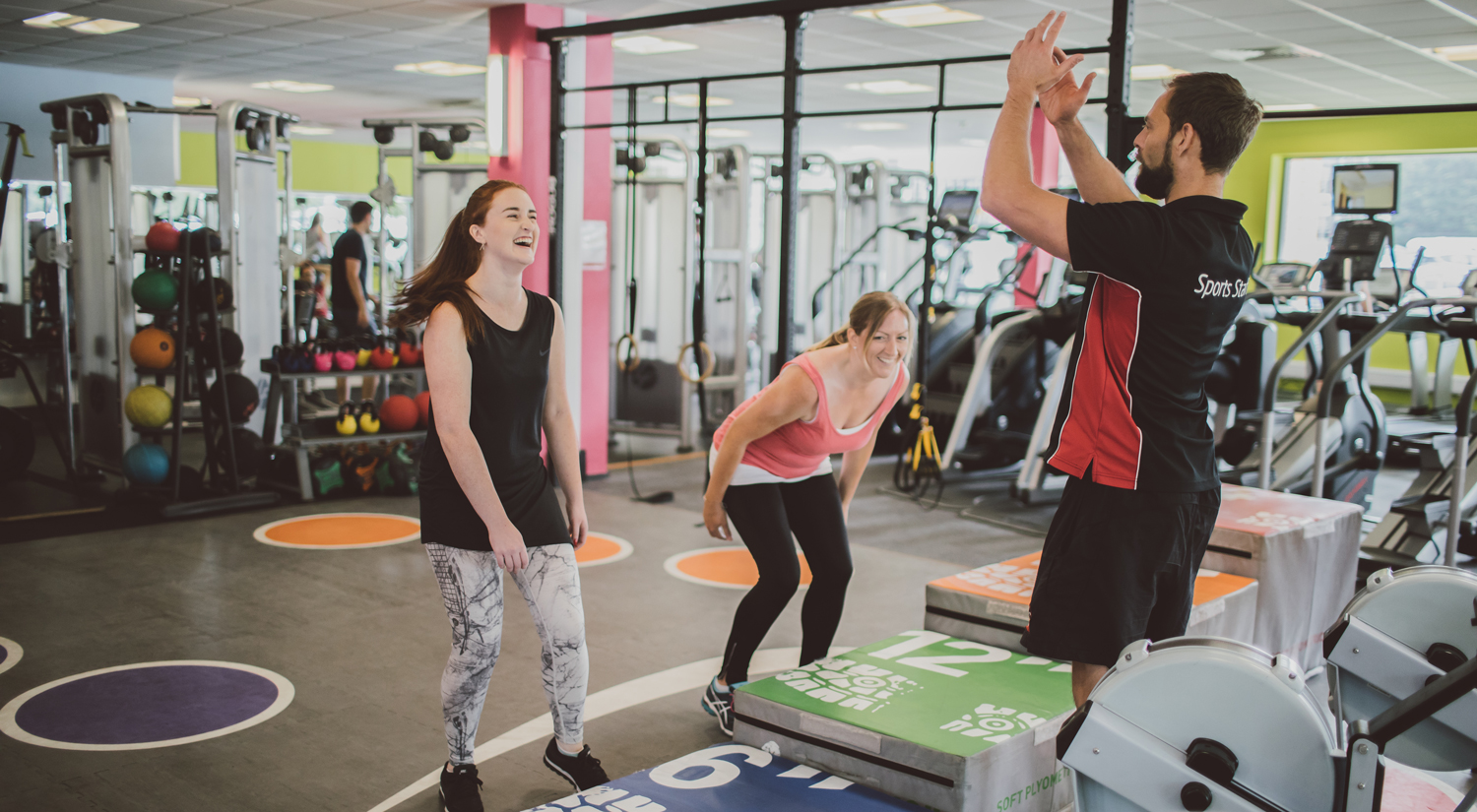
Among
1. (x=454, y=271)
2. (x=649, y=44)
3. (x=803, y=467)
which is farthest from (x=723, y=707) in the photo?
(x=649, y=44)

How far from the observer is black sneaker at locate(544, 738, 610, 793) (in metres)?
2.56

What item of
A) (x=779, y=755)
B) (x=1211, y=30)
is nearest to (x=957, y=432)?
(x=1211, y=30)

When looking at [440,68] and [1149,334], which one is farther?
[440,68]

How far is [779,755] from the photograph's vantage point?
8.43ft

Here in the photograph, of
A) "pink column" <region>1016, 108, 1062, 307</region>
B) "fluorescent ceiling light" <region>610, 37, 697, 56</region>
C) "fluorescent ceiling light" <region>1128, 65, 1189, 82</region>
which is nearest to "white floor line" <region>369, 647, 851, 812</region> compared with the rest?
"fluorescent ceiling light" <region>610, 37, 697, 56</region>

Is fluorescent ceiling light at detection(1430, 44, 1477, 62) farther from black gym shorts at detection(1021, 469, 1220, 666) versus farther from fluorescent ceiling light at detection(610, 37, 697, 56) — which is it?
black gym shorts at detection(1021, 469, 1220, 666)

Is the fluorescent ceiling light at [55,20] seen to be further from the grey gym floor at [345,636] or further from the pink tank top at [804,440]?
the pink tank top at [804,440]

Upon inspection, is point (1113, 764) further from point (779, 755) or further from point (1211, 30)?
point (1211, 30)

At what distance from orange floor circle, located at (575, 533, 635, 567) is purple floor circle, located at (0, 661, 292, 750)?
1673mm

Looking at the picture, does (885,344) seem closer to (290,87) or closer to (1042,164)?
(1042,164)

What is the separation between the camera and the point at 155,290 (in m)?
5.68

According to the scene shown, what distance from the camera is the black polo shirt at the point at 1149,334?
1.72m

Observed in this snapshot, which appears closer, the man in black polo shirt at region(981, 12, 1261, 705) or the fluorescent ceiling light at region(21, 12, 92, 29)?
the man in black polo shirt at region(981, 12, 1261, 705)

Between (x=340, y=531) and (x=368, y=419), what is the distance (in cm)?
108
